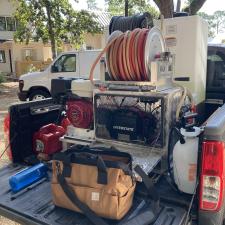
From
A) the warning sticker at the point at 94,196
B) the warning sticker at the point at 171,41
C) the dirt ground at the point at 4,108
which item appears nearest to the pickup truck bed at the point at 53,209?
the warning sticker at the point at 94,196

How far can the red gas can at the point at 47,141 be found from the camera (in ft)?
10.1

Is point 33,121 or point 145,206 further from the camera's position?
point 33,121

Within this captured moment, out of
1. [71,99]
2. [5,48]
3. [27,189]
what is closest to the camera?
[27,189]

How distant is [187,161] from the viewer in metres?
2.13

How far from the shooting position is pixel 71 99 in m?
3.19

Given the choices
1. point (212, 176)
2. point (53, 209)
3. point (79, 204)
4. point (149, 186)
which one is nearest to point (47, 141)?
point (53, 209)

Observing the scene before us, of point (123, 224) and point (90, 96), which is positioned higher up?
point (90, 96)

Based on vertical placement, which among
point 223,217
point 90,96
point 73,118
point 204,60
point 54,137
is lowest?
point 223,217

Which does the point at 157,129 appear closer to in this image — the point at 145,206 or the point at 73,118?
the point at 145,206

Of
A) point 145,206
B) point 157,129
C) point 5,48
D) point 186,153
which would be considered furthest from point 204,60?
point 5,48

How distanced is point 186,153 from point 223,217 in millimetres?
504

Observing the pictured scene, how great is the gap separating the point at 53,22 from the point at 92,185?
16179 mm

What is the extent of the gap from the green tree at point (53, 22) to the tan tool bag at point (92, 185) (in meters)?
15.7

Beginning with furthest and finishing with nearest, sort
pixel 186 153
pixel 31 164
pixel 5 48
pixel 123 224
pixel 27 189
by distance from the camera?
pixel 5 48
pixel 31 164
pixel 27 189
pixel 186 153
pixel 123 224
